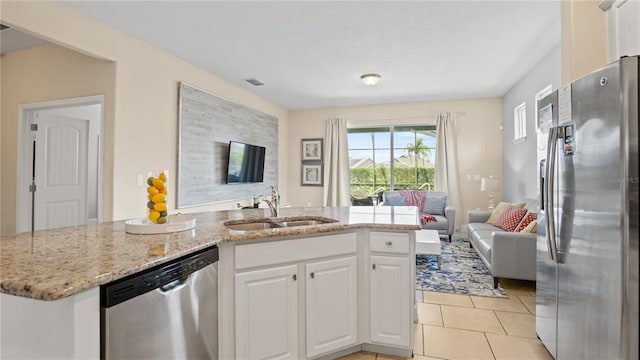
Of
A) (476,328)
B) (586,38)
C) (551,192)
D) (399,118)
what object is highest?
(399,118)

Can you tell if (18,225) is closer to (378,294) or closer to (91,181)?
(91,181)

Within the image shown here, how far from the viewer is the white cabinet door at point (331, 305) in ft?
6.25

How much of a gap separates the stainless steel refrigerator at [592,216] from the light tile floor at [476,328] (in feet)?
0.94

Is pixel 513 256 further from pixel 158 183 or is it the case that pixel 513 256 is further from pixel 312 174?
pixel 312 174

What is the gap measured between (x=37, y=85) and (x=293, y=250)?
3.81 meters

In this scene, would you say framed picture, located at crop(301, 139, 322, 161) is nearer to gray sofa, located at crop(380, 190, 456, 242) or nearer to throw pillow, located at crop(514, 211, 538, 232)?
gray sofa, located at crop(380, 190, 456, 242)

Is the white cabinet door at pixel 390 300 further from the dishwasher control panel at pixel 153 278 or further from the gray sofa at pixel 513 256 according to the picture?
the gray sofa at pixel 513 256

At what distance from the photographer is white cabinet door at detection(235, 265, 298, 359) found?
5.62 ft

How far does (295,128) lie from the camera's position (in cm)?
743

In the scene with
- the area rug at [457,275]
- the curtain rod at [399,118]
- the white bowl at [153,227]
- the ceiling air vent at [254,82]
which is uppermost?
the ceiling air vent at [254,82]

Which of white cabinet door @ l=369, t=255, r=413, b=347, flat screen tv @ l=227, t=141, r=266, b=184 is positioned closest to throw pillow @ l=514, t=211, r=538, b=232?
white cabinet door @ l=369, t=255, r=413, b=347

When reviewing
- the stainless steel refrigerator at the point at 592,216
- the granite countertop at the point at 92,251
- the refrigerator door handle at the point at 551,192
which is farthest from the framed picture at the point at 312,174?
the refrigerator door handle at the point at 551,192

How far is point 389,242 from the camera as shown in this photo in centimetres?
204

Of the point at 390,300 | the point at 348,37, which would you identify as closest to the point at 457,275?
the point at 390,300
